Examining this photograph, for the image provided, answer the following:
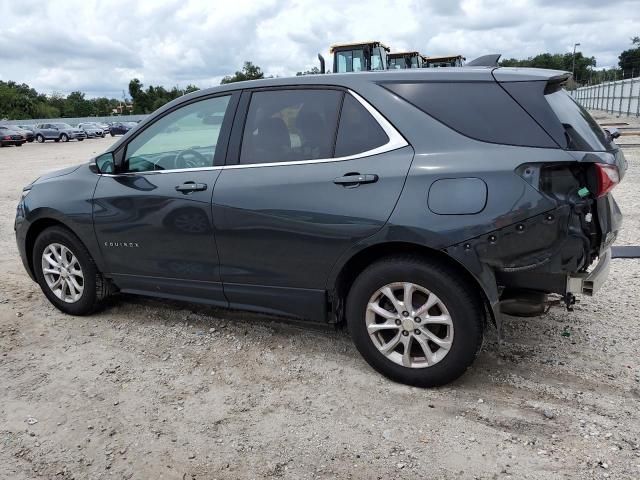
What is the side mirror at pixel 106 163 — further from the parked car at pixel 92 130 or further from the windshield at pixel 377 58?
the parked car at pixel 92 130

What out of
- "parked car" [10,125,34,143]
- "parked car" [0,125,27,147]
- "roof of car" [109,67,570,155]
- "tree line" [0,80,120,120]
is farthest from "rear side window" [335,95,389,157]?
"tree line" [0,80,120,120]

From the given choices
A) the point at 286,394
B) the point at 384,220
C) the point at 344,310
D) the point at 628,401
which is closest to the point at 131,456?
the point at 286,394

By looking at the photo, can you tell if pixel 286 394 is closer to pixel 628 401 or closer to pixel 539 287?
pixel 539 287

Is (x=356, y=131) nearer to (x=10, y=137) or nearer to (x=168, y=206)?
(x=168, y=206)

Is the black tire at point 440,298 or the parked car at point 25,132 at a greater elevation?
the parked car at point 25,132

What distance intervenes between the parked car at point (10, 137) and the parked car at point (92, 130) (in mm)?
7654

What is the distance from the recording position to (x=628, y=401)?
122 inches

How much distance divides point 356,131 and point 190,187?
124 centimetres

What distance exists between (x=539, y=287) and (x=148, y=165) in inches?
113

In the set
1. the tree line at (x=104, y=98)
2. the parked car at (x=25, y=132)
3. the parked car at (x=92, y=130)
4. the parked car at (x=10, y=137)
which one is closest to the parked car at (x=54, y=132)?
the parked car at (x=25, y=132)

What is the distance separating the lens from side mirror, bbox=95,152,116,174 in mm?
4281

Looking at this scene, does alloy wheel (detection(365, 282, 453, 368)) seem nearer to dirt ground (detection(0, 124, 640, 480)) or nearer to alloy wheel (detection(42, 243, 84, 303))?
dirt ground (detection(0, 124, 640, 480))

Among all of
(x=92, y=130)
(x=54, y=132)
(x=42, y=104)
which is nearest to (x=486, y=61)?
(x=54, y=132)

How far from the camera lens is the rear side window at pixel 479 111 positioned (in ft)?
9.70
